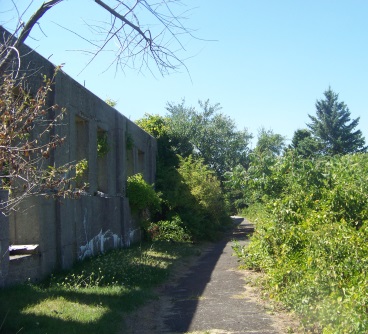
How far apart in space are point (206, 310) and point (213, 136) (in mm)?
24156

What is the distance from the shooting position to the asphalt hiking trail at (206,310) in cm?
770

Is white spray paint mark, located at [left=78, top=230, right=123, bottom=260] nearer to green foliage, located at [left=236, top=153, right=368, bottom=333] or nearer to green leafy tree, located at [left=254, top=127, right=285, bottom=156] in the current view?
green foliage, located at [left=236, top=153, right=368, bottom=333]

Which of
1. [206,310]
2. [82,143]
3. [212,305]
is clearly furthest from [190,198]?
[206,310]

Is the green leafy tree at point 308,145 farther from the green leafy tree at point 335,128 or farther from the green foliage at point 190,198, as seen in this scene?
the green foliage at point 190,198

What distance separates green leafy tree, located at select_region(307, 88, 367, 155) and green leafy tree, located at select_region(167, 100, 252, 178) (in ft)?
25.3

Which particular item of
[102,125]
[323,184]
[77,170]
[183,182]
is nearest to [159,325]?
[323,184]

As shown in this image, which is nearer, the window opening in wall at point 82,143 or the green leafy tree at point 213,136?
the window opening in wall at point 82,143

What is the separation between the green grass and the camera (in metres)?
7.05

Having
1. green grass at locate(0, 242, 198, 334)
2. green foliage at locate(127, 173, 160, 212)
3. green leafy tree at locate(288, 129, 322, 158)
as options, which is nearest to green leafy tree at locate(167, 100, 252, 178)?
green leafy tree at locate(288, 129, 322, 158)

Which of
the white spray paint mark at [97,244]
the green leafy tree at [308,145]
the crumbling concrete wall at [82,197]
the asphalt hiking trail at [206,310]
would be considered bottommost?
the asphalt hiking trail at [206,310]

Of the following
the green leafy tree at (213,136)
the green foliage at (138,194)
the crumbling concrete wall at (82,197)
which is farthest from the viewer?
the green leafy tree at (213,136)

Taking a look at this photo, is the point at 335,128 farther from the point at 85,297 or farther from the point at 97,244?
the point at 85,297

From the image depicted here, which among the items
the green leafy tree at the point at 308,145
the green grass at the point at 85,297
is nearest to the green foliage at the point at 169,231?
the green grass at the point at 85,297

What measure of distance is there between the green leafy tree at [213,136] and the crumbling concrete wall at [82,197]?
1169 cm
